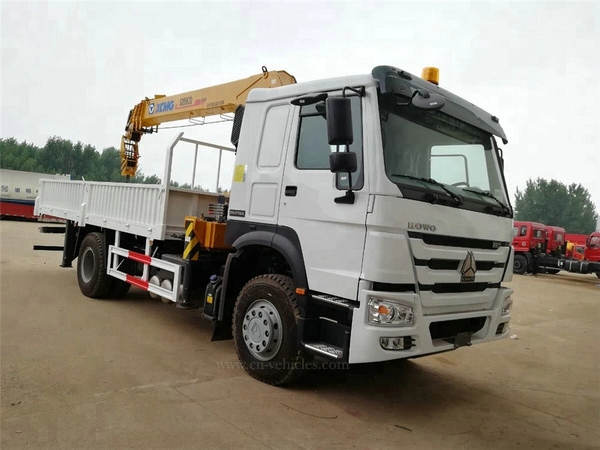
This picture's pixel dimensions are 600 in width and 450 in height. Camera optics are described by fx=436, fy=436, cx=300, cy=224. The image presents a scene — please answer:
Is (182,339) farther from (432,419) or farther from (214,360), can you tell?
(432,419)

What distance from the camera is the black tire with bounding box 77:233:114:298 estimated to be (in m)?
6.56

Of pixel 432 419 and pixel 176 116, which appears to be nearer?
pixel 432 419

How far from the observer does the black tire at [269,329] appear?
12.0ft

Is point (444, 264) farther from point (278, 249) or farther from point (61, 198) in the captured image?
point (61, 198)

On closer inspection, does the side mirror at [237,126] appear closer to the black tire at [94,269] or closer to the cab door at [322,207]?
the cab door at [322,207]

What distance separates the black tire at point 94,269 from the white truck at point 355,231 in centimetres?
212

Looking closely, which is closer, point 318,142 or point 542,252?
point 318,142

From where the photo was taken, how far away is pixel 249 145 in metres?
4.34

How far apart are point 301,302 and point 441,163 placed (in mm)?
1704

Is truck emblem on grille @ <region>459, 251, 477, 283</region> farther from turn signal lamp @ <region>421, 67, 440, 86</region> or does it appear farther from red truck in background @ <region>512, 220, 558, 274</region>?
red truck in background @ <region>512, 220, 558, 274</region>

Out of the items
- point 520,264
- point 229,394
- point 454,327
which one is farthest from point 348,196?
point 520,264

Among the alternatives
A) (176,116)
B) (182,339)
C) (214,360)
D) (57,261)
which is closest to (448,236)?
(214,360)

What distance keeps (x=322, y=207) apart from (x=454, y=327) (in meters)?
1.52

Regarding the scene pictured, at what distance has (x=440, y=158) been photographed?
3.79m
